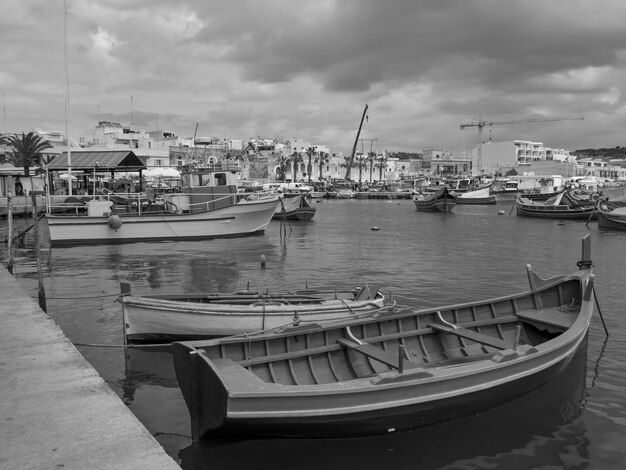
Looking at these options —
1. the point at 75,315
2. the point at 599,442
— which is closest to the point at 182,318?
the point at 75,315

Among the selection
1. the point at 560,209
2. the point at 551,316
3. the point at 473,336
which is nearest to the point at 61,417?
the point at 473,336

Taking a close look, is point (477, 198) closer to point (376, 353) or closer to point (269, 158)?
point (269, 158)

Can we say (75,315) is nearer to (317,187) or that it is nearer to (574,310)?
(574,310)

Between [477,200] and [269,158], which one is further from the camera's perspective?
[269,158]

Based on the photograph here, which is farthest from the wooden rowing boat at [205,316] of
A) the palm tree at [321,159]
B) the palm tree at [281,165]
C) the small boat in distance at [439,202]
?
the palm tree at [321,159]

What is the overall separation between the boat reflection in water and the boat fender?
23.6 m

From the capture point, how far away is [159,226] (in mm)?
30203

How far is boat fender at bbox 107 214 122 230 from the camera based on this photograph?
2850 centimetres

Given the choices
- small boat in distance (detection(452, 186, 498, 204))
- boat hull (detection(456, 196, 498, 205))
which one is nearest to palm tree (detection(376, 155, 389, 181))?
small boat in distance (detection(452, 186, 498, 204))

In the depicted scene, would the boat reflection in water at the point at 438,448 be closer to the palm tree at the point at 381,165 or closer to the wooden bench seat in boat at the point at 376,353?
the wooden bench seat in boat at the point at 376,353

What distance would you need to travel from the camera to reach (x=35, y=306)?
35.2 feet

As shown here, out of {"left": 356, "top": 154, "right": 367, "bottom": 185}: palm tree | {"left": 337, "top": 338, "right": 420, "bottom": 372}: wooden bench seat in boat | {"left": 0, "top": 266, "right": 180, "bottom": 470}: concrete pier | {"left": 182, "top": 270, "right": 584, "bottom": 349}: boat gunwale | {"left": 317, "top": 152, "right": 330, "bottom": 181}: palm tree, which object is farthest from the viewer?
{"left": 356, "top": 154, "right": 367, "bottom": 185}: palm tree

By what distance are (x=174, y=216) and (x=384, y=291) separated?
16716 millimetres

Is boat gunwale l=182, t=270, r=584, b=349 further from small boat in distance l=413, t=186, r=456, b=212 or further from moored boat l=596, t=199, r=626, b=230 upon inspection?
small boat in distance l=413, t=186, r=456, b=212
